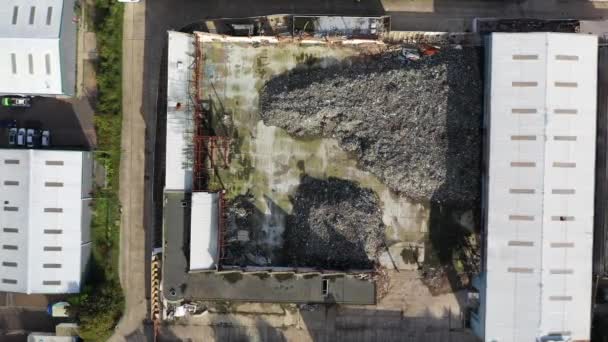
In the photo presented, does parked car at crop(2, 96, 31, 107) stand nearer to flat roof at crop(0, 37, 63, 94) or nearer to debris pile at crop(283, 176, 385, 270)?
flat roof at crop(0, 37, 63, 94)

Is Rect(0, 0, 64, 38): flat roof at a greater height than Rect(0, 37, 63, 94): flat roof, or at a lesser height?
greater

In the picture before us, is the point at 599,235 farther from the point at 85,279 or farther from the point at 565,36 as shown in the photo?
the point at 85,279

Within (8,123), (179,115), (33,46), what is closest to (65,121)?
(8,123)

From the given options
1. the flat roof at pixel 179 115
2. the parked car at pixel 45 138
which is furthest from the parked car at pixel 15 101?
the flat roof at pixel 179 115

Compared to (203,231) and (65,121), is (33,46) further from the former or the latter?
(203,231)

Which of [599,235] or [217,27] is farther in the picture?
[217,27]

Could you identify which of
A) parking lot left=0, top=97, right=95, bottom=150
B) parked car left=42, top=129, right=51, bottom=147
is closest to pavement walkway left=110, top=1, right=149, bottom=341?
parking lot left=0, top=97, right=95, bottom=150

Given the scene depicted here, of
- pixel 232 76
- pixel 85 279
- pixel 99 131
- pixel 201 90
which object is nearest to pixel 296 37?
pixel 232 76
